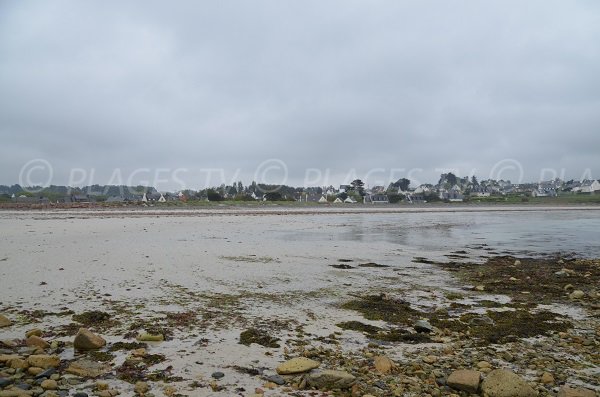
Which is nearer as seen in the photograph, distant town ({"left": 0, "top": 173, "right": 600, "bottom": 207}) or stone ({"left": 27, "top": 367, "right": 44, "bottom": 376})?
stone ({"left": 27, "top": 367, "right": 44, "bottom": 376})

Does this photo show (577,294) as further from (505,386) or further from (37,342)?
(37,342)

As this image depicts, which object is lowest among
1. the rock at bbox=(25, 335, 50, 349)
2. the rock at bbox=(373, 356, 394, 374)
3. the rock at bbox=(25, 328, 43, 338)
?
the rock at bbox=(373, 356, 394, 374)

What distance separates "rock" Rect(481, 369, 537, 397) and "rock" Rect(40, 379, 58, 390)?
4717 mm

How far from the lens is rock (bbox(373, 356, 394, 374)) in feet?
16.0

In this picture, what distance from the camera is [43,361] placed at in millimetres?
4727

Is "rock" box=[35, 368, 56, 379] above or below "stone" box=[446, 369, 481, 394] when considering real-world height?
above

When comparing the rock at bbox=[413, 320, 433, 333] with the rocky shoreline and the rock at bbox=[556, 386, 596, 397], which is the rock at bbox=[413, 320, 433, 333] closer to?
the rocky shoreline

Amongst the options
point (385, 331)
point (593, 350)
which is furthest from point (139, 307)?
point (593, 350)

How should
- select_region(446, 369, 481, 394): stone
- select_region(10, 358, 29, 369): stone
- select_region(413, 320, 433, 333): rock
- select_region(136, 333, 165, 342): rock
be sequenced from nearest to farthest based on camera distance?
select_region(446, 369, 481, 394): stone
select_region(10, 358, 29, 369): stone
select_region(136, 333, 165, 342): rock
select_region(413, 320, 433, 333): rock

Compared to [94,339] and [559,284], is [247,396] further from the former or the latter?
[559,284]

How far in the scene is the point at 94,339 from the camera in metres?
5.45

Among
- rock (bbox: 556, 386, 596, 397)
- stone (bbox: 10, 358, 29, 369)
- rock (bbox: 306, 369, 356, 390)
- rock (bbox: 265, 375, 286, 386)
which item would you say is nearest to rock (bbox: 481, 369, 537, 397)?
rock (bbox: 556, 386, 596, 397)

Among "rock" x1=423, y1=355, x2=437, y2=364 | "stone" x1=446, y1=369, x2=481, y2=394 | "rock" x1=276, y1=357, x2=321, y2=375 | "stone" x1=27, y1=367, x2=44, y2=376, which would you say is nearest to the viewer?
"stone" x1=446, y1=369, x2=481, y2=394

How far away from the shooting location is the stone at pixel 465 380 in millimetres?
4398
